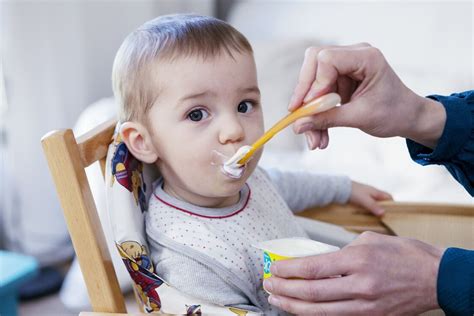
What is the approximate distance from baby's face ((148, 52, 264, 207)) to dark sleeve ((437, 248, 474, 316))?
0.31 meters

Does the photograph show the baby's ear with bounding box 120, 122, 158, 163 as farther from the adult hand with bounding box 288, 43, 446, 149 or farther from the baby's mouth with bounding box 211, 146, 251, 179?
the adult hand with bounding box 288, 43, 446, 149

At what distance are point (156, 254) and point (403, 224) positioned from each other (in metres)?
0.48

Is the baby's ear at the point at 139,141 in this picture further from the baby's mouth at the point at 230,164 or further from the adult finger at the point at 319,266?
the adult finger at the point at 319,266

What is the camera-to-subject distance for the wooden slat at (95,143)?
85 cm

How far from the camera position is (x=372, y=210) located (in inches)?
45.7

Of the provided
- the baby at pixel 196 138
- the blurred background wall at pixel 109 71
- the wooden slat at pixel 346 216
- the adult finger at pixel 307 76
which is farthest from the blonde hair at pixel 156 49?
the blurred background wall at pixel 109 71

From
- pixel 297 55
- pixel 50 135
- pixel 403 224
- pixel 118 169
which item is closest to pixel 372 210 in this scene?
pixel 403 224

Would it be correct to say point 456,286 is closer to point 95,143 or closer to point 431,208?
point 431,208

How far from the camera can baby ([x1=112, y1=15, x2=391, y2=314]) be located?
0.86 m

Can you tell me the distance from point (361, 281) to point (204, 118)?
1.06 feet

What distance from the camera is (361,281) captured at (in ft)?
2.34

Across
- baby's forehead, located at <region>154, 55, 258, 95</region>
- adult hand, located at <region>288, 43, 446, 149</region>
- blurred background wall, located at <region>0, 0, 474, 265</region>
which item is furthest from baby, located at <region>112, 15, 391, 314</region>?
blurred background wall, located at <region>0, 0, 474, 265</region>

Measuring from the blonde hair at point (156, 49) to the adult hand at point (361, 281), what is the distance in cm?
33

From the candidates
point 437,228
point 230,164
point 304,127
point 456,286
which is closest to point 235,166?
point 230,164
